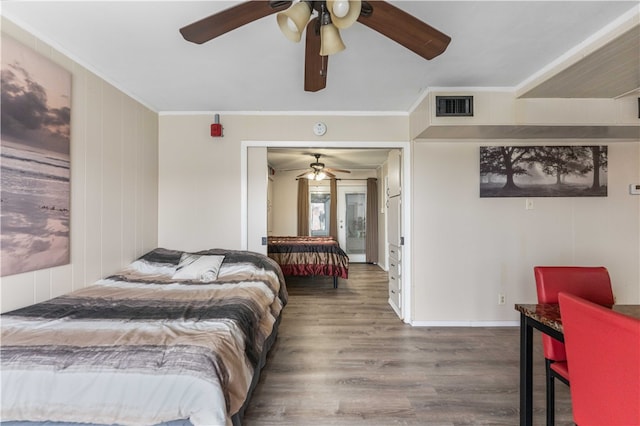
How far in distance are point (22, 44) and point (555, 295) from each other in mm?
3608

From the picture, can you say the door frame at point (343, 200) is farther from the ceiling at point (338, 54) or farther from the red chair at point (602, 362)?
the red chair at point (602, 362)

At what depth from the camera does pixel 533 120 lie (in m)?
2.72

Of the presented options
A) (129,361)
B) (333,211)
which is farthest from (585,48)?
(333,211)

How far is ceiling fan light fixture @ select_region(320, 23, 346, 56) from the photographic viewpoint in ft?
4.45

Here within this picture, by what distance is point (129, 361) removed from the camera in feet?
3.91

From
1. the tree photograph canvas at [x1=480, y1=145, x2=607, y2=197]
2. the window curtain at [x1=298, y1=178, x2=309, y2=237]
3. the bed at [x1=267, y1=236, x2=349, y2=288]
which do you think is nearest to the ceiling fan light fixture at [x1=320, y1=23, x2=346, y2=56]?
the tree photograph canvas at [x1=480, y1=145, x2=607, y2=197]

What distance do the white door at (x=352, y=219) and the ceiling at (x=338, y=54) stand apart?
14.6ft

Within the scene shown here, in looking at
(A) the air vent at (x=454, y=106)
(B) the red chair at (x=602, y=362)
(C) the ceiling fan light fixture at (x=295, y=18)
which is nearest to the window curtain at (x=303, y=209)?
(A) the air vent at (x=454, y=106)

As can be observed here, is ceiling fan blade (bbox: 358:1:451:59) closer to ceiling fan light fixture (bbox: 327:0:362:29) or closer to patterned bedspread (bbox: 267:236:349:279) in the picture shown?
ceiling fan light fixture (bbox: 327:0:362:29)

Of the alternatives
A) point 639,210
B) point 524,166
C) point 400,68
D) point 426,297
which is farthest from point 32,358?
point 639,210

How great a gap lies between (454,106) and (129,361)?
303 centimetres

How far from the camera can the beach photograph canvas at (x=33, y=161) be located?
1.68m

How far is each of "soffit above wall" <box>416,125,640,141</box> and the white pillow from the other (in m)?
2.44

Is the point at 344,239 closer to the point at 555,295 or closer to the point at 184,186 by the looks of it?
the point at 184,186
